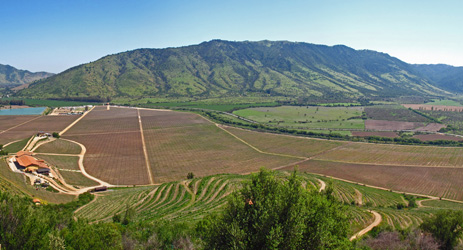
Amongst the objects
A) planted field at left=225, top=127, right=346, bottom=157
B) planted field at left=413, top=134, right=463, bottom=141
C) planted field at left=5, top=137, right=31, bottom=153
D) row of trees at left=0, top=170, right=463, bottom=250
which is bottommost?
planted field at left=225, top=127, right=346, bottom=157

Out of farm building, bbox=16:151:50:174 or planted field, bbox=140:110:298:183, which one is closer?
farm building, bbox=16:151:50:174

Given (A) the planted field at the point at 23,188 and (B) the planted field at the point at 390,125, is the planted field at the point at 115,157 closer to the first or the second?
(A) the planted field at the point at 23,188

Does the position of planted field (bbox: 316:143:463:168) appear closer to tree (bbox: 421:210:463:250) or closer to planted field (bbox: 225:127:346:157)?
planted field (bbox: 225:127:346:157)

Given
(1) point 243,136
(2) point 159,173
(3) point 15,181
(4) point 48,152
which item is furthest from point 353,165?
(4) point 48,152

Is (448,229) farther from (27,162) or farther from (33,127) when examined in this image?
(33,127)

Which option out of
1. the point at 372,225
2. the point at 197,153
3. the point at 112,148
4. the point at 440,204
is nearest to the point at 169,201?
the point at 372,225

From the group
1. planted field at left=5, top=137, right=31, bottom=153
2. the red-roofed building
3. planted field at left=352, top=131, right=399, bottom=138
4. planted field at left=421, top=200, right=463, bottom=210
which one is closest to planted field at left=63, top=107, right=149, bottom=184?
the red-roofed building
